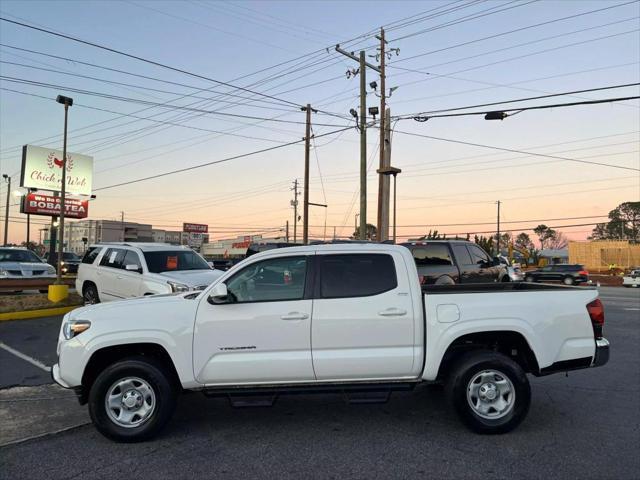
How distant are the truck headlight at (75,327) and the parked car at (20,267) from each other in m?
12.8

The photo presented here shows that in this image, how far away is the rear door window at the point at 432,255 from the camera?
12.3 meters

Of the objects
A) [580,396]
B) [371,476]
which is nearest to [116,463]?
[371,476]

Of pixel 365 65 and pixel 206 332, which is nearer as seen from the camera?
pixel 206 332

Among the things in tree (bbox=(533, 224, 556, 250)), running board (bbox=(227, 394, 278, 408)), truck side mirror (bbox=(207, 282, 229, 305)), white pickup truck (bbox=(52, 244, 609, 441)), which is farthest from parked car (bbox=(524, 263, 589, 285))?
tree (bbox=(533, 224, 556, 250))

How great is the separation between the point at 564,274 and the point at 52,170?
124 feet

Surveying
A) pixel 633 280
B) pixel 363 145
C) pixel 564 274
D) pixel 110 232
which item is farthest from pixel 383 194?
pixel 110 232

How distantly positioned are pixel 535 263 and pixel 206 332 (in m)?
73.4

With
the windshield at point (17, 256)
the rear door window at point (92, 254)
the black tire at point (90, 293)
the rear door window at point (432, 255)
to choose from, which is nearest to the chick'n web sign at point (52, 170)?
the windshield at point (17, 256)

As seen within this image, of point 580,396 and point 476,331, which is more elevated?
point 476,331

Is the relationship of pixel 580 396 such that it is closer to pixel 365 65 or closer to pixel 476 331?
pixel 476 331

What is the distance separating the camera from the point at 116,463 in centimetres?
435

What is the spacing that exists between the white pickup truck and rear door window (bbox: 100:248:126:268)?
23.9 feet

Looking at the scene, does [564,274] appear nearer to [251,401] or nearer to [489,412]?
[489,412]

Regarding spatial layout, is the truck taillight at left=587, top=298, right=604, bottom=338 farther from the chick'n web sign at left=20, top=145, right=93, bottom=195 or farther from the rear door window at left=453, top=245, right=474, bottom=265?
the chick'n web sign at left=20, top=145, right=93, bottom=195
